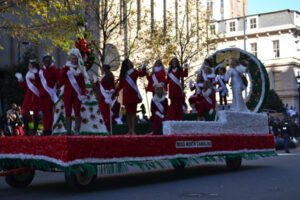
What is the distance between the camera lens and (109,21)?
976 inches

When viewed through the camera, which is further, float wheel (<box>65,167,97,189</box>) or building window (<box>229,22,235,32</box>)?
building window (<box>229,22,235,32</box>)

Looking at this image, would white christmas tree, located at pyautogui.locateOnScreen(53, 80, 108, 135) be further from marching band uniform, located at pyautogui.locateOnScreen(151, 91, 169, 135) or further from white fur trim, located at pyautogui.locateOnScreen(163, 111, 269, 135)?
white fur trim, located at pyautogui.locateOnScreen(163, 111, 269, 135)

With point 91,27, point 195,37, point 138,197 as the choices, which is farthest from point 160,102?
point 195,37

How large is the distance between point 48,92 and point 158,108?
2932 millimetres

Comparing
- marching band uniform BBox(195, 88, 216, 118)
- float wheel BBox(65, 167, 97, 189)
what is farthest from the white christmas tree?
marching band uniform BBox(195, 88, 216, 118)

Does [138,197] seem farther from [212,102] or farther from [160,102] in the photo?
[212,102]

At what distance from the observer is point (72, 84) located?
30.6ft

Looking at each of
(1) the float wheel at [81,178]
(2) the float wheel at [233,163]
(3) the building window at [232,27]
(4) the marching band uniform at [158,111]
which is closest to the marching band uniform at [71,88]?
(1) the float wheel at [81,178]

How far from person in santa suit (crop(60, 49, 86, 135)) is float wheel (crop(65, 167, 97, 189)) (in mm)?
1369

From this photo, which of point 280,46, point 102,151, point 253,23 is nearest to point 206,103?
point 102,151

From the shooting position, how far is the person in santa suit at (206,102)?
1320 centimetres

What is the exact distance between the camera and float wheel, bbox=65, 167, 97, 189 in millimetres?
7949

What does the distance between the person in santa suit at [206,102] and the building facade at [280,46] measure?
45378 millimetres

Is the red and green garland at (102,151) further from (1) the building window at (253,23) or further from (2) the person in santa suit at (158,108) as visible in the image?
(1) the building window at (253,23)
